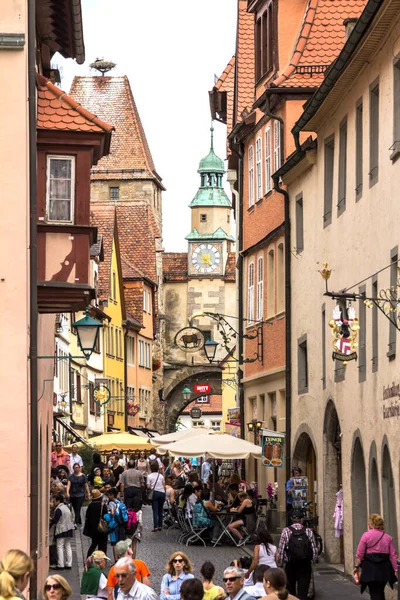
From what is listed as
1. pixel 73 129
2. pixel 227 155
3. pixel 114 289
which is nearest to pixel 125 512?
pixel 73 129

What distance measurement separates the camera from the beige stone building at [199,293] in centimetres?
9988

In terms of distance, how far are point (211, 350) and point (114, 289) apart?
132ft

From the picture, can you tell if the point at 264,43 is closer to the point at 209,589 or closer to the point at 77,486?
the point at 77,486

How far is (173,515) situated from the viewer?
35906mm

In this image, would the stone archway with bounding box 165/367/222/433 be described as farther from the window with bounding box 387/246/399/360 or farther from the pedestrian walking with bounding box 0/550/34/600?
the pedestrian walking with bounding box 0/550/34/600

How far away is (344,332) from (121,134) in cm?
8822

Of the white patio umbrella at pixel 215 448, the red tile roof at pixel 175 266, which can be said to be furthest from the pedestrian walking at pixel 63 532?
the red tile roof at pixel 175 266

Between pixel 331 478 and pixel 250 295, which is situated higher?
pixel 250 295

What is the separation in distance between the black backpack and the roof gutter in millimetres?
Result: 6985

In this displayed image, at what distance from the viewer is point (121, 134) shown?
350ft

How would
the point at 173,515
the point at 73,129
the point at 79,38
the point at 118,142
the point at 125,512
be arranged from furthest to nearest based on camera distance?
the point at 118,142
the point at 173,515
the point at 125,512
the point at 79,38
the point at 73,129

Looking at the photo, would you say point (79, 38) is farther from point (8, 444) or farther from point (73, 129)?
point (8, 444)

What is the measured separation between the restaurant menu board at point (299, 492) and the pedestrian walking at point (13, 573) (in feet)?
61.5

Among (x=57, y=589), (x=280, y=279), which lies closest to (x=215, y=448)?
(x=280, y=279)
